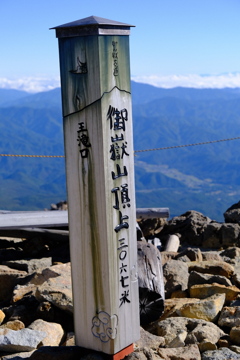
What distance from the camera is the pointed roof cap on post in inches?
145

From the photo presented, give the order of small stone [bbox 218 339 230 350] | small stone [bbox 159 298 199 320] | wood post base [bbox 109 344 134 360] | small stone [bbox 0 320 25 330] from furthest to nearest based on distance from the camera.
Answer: small stone [bbox 159 298 199 320]
small stone [bbox 0 320 25 330]
small stone [bbox 218 339 230 350]
wood post base [bbox 109 344 134 360]

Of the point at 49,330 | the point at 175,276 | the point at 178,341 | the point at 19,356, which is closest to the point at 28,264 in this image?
the point at 175,276

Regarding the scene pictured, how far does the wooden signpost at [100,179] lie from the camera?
3.77 m

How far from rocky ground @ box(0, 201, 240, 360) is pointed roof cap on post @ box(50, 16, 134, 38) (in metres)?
2.34

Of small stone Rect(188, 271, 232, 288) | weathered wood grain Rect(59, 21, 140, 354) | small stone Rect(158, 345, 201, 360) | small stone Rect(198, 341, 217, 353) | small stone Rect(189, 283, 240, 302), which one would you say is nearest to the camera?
weathered wood grain Rect(59, 21, 140, 354)

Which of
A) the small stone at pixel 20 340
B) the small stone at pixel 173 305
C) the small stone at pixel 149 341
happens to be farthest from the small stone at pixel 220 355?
the small stone at pixel 20 340

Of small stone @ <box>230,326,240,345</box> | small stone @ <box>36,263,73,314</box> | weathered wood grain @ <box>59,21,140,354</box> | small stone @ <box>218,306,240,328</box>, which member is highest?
weathered wood grain @ <box>59,21,140,354</box>

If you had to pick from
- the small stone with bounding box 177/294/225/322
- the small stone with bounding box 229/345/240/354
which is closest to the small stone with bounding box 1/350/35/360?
the small stone with bounding box 177/294/225/322

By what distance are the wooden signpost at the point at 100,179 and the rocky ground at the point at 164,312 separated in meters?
0.34

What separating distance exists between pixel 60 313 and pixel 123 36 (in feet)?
8.87

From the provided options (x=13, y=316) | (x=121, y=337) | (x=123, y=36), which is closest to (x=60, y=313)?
(x=13, y=316)

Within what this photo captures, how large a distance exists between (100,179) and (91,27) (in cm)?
105

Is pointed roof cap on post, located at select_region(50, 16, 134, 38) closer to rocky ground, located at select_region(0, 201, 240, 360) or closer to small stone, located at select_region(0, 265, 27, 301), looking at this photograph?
rocky ground, located at select_region(0, 201, 240, 360)

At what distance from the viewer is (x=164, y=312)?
5.44m
